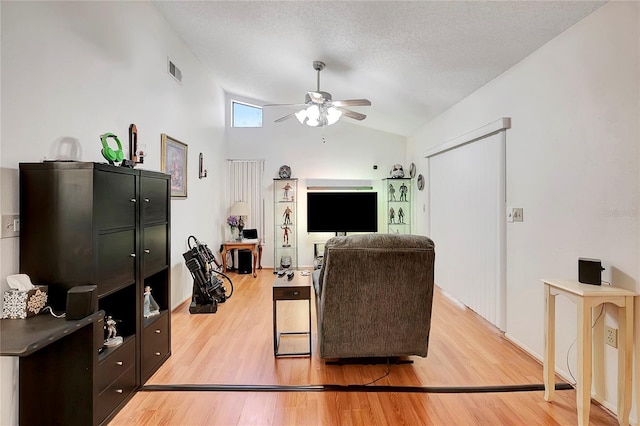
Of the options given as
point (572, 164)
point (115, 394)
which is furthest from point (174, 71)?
point (572, 164)

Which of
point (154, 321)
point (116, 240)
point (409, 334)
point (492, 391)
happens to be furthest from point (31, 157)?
point (492, 391)

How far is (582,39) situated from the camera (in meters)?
2.07

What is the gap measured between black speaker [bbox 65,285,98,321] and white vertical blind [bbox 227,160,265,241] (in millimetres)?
4422

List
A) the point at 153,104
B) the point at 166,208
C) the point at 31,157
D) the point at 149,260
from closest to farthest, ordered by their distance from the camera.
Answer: the point at 31,157
the point at 149,260
the point at 166,208
the point at 153,104

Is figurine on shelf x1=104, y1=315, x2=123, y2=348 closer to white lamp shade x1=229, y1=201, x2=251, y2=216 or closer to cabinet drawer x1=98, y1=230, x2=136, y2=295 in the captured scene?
cabinet drawer x1=98, y1=230, x2=136, y2=295

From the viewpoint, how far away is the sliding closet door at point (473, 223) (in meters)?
3.04

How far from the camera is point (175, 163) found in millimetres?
3764

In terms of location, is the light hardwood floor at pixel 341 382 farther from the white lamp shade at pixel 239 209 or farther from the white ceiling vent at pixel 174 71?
the white ceiling vent at pixel 174 71

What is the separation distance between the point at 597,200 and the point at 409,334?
1549mm

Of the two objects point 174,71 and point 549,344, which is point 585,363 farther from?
point 174,71

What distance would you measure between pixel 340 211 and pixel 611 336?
432cm

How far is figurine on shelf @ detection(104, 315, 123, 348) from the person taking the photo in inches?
75.4

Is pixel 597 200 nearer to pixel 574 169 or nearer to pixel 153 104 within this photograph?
pixel 574 169

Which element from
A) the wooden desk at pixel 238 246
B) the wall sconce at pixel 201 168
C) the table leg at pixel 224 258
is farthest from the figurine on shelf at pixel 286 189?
the wall sconce at pixel 201 168
